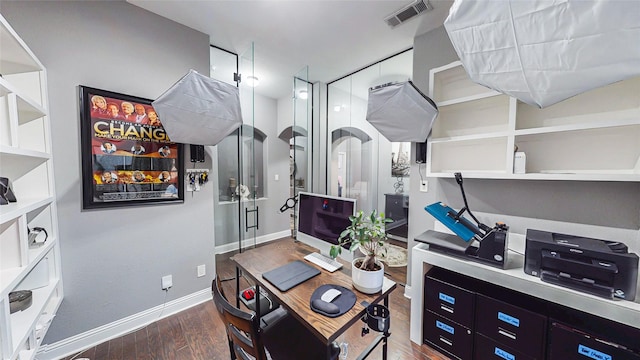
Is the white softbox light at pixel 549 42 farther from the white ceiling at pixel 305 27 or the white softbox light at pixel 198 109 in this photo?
the white softbox light at pixel 198 109

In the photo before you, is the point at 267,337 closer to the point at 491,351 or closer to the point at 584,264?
the point at 491,351

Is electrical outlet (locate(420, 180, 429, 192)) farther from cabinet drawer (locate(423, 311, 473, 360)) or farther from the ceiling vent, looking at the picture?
the ceiling vent

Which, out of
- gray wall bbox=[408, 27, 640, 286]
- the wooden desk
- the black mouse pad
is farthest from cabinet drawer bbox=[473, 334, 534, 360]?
the black mouse pad

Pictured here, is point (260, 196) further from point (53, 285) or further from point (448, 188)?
point (448, 188)

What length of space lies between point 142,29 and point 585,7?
9.53 feet

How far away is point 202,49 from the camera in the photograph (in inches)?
91.4

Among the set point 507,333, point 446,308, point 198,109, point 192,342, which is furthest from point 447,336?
point 198,109

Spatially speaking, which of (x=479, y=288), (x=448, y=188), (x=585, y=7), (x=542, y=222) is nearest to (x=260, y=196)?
→ (x=448, y=188)

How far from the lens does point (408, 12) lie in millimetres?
1997

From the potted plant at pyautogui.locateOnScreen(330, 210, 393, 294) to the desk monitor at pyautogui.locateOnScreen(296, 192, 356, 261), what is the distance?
0.41 feet

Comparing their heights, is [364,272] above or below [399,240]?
above

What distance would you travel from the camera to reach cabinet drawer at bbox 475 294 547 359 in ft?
4.41

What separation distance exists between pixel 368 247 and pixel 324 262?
0.45 metres

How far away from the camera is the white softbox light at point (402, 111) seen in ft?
5.98
